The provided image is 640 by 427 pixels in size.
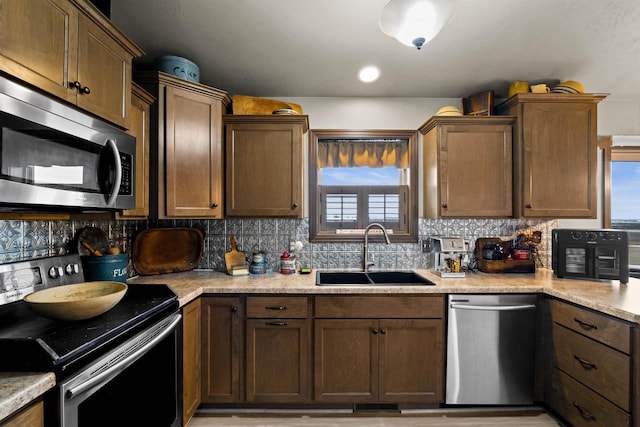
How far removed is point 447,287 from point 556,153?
1.37 meters

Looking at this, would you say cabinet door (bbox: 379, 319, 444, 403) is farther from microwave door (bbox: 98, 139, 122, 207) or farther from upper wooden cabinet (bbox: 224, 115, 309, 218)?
microwave door (bbox: 98, 139, 122, 207)

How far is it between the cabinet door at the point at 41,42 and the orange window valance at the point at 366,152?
72.8 inches

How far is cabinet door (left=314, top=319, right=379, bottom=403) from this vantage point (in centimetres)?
206

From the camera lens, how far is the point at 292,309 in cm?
206

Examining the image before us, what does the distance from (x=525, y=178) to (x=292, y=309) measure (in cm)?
199

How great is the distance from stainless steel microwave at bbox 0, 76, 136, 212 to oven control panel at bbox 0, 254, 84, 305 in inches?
13.8

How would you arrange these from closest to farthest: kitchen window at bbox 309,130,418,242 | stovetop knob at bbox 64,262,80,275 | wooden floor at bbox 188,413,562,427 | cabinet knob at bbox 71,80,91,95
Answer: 1. cabinet knob at bbox 71,80,91,95
2. stovetop knob at bbox 64,262,80,275
3. wooden floor at bbox 188,413,562,427
4. kitchen window at bbox 309,130,418,242

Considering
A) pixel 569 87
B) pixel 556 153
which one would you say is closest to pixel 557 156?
pixel 556 153

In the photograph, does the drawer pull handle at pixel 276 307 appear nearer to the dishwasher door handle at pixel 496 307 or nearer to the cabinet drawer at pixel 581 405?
the dishwasher door handle at pixel 496 307

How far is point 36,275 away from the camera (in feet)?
4.77

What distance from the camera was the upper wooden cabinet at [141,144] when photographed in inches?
73.5

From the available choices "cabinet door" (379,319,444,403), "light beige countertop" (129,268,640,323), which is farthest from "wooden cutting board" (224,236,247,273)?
"cabinet door" (379,319,444,403)

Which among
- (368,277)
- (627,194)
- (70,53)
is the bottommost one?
(368,277)

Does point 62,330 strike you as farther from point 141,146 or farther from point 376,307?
point 376,307
